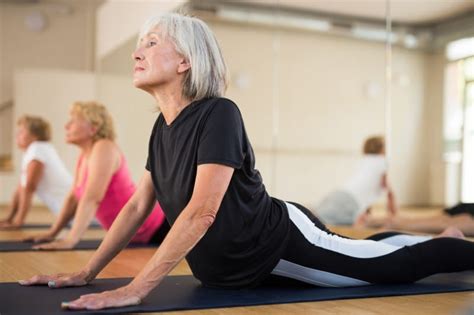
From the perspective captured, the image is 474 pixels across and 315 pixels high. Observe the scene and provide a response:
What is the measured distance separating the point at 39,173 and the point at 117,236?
2.70 m

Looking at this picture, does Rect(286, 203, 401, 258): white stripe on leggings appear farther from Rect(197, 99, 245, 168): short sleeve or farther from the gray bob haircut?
the gray bob haircut

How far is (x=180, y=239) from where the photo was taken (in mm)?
1633

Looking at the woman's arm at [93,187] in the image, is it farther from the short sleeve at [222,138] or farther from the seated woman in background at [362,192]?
the seated woman in background at [362,192]

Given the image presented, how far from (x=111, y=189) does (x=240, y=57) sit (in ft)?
8.83

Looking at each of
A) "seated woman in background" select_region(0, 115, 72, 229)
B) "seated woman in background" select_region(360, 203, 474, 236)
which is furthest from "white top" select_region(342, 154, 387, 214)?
"seated woman in background" select_region(0, 115, 72, 229)

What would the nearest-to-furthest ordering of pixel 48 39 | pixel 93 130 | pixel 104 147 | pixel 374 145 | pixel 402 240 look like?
pixel 402 240 → pixel 104 147 → pixel 93 130 → pixel 374 145 → pixel 48 39

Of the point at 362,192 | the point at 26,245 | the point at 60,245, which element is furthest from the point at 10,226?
the point at 362,192

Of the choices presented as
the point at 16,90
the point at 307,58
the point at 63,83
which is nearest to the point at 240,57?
the point at 307,58

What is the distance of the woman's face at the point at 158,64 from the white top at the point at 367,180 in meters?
3.32

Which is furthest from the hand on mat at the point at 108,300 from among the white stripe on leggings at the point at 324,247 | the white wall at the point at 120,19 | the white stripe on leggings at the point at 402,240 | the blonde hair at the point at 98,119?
the white wall at the point at 120,19

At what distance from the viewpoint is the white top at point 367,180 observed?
4973 millimetres

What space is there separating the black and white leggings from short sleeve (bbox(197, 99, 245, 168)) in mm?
328

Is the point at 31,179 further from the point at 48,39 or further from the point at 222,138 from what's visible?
the point at 48,39

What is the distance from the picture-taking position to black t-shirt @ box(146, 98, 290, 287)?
175cm
